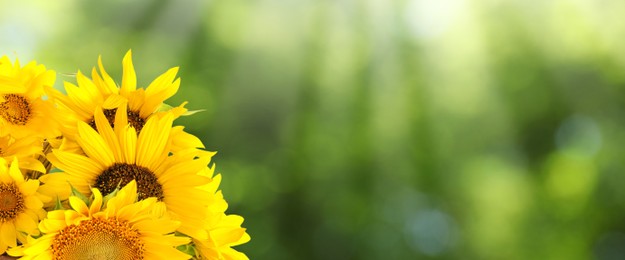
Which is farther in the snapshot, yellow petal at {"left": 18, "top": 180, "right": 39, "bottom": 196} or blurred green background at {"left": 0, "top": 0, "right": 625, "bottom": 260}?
blurred green background at {"left": 0, "top": 0, "right": 625, "bottom": 260}

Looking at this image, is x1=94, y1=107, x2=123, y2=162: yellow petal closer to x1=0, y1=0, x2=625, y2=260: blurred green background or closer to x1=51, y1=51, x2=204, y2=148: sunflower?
x1=51, y1=51, x2=204, y2=148: sunflower

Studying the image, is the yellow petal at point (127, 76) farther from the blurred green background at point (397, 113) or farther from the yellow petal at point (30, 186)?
the blurred green background at point (397, 113)

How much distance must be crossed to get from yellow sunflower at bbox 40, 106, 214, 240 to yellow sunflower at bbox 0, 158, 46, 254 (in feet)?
0.04

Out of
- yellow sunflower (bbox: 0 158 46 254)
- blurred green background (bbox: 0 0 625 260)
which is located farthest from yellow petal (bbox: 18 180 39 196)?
blurred green background (bbox: 0 0 625 260)

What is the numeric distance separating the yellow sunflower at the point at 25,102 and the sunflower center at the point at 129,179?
0.16 feet

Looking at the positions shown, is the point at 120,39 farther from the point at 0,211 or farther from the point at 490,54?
the point at 0,211

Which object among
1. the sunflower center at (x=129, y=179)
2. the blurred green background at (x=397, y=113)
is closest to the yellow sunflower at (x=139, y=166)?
the sunflower center at (x=129, y=179)

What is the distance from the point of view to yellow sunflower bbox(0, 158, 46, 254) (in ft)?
1.66

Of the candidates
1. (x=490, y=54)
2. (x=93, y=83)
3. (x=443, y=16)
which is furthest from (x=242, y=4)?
(x=93, y=83)

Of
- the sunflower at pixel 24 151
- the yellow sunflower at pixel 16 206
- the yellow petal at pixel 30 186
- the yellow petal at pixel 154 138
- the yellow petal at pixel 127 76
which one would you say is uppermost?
the yellow petal at pixel 127 76

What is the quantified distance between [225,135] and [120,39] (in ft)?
2.68

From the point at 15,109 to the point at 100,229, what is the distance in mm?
132

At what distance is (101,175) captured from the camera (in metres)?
0.51

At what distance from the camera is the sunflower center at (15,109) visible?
535mm
